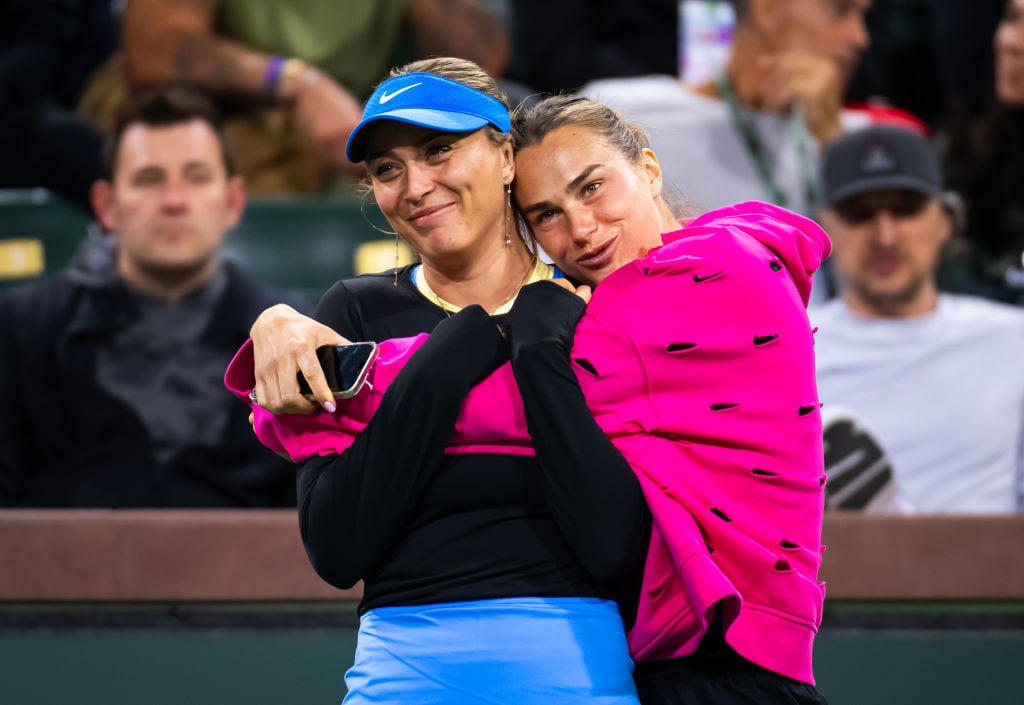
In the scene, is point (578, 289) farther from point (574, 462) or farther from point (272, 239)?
point (272, 239)

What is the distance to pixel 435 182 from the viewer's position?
1.51 m

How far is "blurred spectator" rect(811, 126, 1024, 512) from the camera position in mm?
2891

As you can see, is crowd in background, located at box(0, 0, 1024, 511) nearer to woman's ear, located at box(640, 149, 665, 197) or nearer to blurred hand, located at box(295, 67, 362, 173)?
blurred hand, located at box(295, 67, 362, 173)

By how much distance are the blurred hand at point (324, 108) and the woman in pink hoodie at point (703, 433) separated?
212cm

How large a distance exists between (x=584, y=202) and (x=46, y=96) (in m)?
2.65

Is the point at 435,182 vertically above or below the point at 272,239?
above

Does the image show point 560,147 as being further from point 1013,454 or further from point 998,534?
point 1013,454

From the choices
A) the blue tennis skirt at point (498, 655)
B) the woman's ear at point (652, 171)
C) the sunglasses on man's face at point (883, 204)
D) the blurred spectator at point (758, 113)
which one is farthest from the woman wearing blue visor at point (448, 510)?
the blurred spectator at point (758, 113)

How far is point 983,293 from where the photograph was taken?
11.1 feet

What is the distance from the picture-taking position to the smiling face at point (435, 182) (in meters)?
1.50

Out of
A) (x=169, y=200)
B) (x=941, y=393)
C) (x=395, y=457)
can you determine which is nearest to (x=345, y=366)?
(x=395, y=457)

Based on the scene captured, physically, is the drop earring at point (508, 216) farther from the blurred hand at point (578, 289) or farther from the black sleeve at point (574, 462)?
the black sleeve at point (574, 462)

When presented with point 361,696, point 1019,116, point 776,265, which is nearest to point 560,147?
point 776,265

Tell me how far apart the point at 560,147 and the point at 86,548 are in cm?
121
